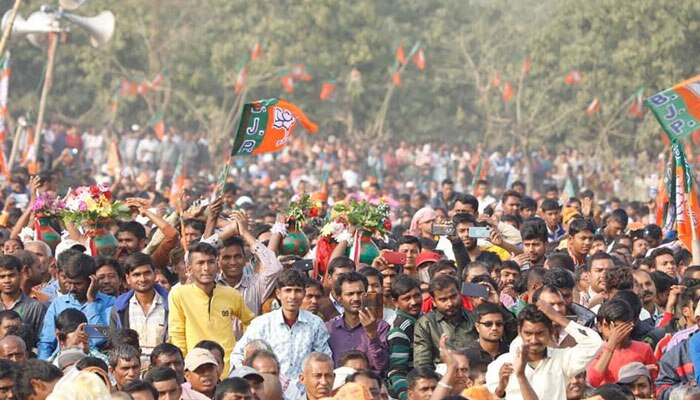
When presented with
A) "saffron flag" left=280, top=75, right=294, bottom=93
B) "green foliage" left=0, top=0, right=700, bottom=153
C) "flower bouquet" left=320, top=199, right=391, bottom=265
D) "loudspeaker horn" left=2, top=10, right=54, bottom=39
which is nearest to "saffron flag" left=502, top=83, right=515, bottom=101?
"green foliage" left=0, top=0, right=700, bottom=153

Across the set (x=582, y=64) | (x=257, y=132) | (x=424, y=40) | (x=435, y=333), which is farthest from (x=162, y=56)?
(x=435, y=333)

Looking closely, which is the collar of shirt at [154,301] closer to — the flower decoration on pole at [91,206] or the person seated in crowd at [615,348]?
the flower decoration on pole at [91,206]

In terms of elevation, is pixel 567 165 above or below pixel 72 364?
below

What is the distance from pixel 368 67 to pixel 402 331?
106 ft

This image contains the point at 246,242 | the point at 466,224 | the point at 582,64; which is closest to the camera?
the point at 246,242

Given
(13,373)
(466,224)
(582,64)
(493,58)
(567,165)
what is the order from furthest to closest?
(493,58), (582,64), (567,165), (466,224), (13,373)

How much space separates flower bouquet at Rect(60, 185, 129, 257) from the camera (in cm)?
1301

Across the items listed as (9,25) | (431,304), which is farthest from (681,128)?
(9,25)

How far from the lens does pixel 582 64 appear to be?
3994 centimetres

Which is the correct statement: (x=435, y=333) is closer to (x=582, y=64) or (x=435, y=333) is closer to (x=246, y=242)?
(x=246, y=242)

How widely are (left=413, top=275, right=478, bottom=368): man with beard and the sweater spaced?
1.24m

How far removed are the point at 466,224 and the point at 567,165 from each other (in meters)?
21.9

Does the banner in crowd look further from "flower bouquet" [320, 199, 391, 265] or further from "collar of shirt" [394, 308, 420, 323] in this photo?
"collar of shirt" [394, 308, 420, 323]

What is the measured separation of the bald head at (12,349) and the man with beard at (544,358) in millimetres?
2689
